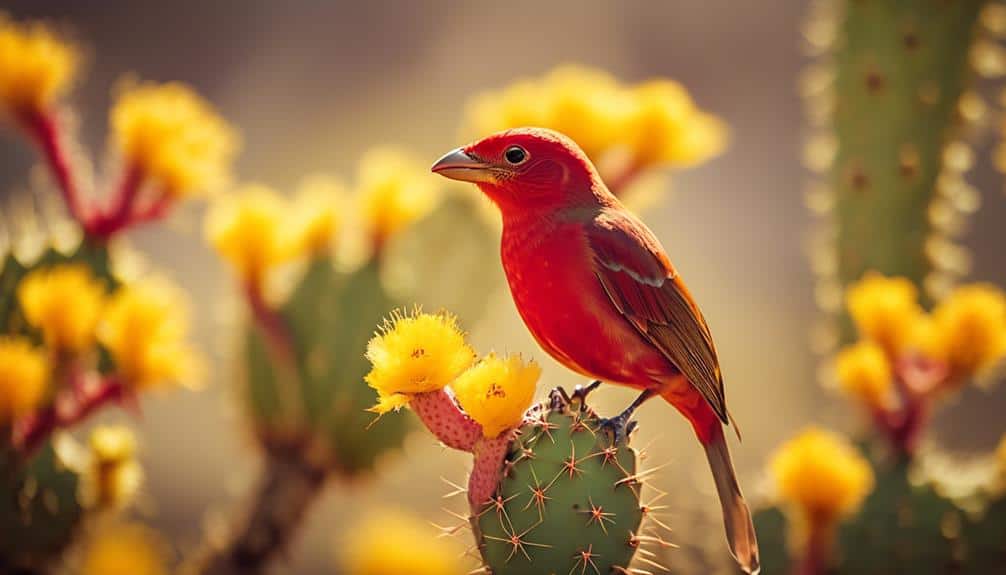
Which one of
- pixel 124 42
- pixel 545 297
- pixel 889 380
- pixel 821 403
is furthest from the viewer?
pixel 124 42

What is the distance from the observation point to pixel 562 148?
1047 mm

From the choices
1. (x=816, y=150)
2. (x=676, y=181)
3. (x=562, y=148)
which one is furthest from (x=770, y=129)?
(x=562, y=148)

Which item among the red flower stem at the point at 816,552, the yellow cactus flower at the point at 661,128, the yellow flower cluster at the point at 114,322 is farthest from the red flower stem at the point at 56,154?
the red flower stem at the point at 816,552

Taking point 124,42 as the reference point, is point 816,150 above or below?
below

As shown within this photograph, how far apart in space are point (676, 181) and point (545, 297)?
144 inches

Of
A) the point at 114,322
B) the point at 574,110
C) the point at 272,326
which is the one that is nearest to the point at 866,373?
the point at 574,110

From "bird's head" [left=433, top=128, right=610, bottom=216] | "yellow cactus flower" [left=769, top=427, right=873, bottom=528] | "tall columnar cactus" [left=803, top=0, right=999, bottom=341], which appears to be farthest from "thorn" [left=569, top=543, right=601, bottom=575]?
"tall columnar cactus" [left=803, top=0, right=999, bottom=341]

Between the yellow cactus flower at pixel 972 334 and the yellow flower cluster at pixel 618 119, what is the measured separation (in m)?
0.49

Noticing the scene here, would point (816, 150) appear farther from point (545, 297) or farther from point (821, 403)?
point (821, 403)

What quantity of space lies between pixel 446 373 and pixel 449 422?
7 centimetres

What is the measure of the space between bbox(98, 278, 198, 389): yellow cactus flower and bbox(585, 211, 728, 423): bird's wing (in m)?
0.85

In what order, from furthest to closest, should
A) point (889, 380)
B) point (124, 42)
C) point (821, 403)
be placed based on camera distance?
point (124, 42) < point (821, 403) < point (889, 380)

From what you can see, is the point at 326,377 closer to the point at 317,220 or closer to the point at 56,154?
the point at 317,220

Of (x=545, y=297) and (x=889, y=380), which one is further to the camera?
(x=889, y=380)
